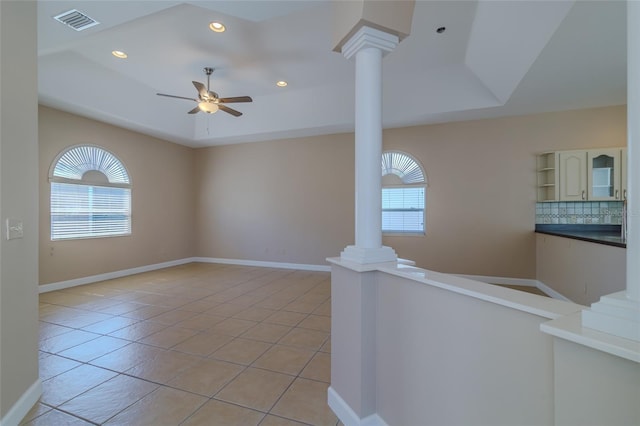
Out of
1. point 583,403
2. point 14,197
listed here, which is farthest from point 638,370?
point 14,197

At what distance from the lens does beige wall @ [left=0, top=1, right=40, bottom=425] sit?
169 cm

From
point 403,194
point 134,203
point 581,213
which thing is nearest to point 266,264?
point 134,203

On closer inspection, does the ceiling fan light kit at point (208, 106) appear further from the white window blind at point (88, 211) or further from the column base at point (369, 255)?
the column base at point (369, 255)

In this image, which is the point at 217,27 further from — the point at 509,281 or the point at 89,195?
the point at 509,281

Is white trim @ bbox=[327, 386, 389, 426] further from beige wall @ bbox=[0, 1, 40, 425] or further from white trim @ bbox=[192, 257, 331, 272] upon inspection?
white trim @ bbox=[192, 257, 331, 272]

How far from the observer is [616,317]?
73 centimetres

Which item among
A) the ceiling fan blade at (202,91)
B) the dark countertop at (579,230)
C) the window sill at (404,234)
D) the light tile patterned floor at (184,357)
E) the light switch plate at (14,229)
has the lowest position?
the light tile patterned floor at (184,357)

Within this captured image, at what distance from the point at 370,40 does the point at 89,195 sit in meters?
5.60

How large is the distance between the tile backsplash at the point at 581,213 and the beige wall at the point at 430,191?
0.64 feet

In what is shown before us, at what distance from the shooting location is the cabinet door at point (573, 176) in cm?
427

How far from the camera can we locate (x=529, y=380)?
95cm

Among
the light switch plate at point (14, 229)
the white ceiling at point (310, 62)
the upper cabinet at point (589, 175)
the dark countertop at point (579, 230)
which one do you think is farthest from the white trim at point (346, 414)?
the upper cabinet at point (589, 175)

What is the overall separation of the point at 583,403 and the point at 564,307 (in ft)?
0.94

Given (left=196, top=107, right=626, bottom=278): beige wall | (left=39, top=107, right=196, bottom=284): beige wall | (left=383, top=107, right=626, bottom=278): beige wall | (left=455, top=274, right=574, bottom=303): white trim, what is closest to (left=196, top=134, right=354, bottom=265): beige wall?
(left=196, top=107, right=626, bottom=278): beige wall
